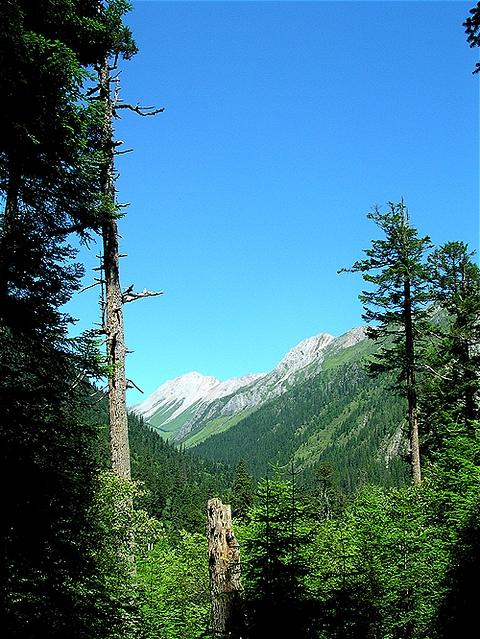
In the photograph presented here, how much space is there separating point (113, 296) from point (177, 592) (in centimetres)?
626

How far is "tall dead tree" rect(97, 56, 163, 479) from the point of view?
9312mm

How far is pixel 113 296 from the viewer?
32.4 ft

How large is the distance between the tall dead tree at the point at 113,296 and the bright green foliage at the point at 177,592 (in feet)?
6.85

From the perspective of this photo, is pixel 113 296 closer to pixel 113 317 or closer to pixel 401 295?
pixel 113 317

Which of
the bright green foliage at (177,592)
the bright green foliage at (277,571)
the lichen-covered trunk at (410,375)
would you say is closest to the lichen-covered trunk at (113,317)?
the bright green foliage at (177,592)

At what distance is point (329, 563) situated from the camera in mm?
8391

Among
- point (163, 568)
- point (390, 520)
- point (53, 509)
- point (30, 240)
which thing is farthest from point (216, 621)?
point (163, 568)

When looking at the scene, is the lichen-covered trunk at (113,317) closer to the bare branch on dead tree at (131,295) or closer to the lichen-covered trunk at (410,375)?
the bare branch on dead tree at (131,295)

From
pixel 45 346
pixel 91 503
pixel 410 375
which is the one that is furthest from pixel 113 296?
pixel 410 375

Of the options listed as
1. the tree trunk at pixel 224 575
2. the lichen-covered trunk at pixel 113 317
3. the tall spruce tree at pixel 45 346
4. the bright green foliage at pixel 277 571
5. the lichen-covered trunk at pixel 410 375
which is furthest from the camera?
the lichen-covered trunk at pixel 410 375

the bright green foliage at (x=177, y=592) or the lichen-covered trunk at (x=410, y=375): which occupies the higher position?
the lichen-covered trunk at (x=410, y=375)

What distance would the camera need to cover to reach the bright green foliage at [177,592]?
6.28 m

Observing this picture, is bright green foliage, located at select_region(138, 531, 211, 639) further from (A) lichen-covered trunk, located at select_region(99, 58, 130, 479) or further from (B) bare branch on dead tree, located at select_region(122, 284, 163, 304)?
(B) bare branch on dead tree, located at select_region(122, 284, 163, 304)

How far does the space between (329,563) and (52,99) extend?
354 inches
